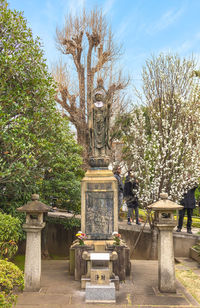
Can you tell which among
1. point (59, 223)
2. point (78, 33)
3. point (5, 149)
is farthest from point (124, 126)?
point (5, 149)

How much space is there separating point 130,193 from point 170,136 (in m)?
3.04

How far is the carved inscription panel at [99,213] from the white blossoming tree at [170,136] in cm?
276

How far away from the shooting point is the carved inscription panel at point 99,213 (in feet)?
27.5

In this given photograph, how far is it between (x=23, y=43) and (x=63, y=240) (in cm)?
787

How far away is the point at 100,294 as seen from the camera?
6.23 metres

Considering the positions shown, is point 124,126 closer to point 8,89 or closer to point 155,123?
point 155,123

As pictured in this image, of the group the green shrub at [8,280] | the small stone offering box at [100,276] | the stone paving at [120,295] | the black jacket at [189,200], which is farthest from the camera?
the black jacket at [189,200]

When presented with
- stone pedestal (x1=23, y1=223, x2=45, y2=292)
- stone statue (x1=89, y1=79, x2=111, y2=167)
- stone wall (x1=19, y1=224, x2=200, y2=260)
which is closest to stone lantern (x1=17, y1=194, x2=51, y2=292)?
stone pedestal (x1=23, y1=223, x2=45, y2=292)

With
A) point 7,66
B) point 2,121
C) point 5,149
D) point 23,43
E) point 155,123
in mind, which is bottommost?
point 5,149

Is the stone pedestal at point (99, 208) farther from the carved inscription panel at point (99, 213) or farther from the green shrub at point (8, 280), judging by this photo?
the green shrub at point (8, 280)

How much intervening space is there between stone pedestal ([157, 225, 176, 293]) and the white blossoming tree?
4.00 metres

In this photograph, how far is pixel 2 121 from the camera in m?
7.23

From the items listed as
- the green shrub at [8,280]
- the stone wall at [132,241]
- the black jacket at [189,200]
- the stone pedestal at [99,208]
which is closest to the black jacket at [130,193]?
the stone wall at [132,241]

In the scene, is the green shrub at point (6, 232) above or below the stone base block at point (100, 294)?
above
